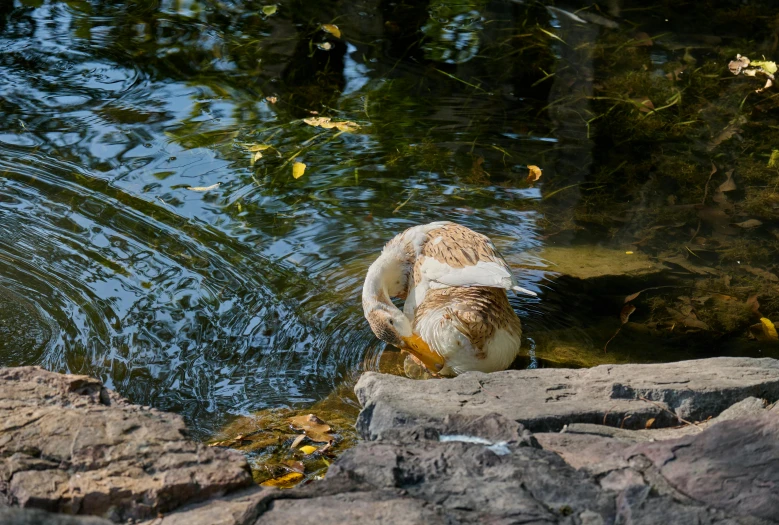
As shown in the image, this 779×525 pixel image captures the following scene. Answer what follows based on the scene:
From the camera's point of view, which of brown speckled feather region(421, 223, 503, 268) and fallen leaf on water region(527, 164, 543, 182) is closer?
brown speckled feather region(421, 223, 503, 268)

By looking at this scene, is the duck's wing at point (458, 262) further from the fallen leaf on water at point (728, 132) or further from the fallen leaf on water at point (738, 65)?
the fallen leaf on water at point (738, 65)

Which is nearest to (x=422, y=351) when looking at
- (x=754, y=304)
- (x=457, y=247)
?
(x=457, y=247)

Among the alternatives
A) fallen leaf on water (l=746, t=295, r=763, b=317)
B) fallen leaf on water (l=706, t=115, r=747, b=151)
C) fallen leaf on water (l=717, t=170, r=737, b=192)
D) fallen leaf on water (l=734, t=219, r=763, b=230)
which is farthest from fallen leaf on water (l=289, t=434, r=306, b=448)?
fallen leaf on water (l=706, t=115, r=747, b=151)

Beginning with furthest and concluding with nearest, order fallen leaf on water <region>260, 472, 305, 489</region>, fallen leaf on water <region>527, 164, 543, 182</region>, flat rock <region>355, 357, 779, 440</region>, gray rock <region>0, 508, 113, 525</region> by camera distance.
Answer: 1. fallen leaf on water <region>527, 164, 543, 182</region>
2. fallen leaf on water <region>260, 472, 305, 489</region>
3. flat rock <region>355, 357, 779, 440</region>
4. gray rock <region>0, 508, 113, 525</region>

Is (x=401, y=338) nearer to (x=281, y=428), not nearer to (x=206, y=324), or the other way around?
(x=281, y=428)

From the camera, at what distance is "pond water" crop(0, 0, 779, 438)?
4.78 m

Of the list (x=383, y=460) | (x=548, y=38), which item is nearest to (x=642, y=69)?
(x=548, y=38)

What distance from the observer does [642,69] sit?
841 centimetres

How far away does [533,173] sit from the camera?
6.61 meters

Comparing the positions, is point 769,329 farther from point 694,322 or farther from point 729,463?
point 729,463

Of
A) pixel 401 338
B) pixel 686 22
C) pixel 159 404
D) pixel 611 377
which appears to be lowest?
pixel 159 404

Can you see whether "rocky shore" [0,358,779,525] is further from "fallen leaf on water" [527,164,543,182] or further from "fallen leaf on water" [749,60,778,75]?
"fallen leaf on water" [749,60,778,75]

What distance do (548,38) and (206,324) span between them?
5623mm

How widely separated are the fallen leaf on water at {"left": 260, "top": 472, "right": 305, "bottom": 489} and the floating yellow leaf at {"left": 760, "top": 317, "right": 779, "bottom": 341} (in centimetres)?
299
